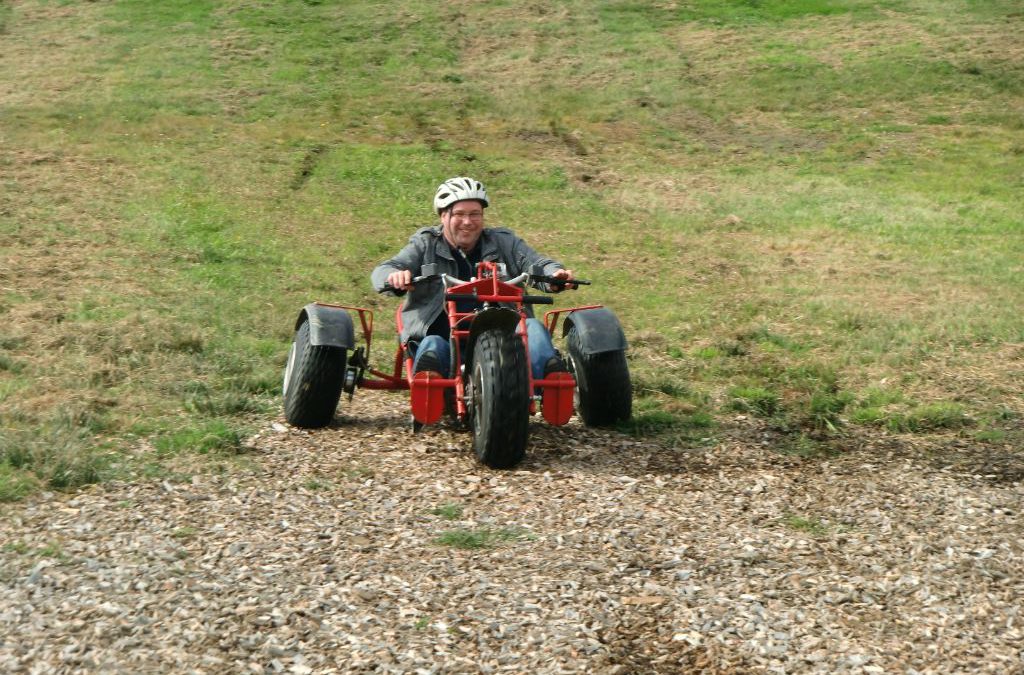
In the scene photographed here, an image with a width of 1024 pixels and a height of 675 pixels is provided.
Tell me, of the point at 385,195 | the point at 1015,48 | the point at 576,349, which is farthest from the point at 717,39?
the point at 576,349

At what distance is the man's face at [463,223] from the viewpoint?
798 centimetres

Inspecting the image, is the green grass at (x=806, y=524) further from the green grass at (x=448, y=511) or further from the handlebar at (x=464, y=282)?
the handlebar at (x=464, y=282)

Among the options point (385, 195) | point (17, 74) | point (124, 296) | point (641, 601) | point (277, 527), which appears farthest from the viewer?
point (17, 74)

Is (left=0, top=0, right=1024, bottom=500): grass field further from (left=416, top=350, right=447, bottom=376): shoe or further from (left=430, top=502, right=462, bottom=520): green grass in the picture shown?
(left=430, top=502, right=462, bottom=520): green grass

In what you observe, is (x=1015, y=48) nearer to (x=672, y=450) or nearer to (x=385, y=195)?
(x=385, y=195)

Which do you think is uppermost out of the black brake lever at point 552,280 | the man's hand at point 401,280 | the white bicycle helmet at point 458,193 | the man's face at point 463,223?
the white bicycle helmet at point 458,193

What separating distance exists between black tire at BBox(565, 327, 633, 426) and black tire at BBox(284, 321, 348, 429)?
1.54 m

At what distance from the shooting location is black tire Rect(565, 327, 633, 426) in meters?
7.83

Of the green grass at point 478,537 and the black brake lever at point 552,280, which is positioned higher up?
the black brake lever at point 552,280

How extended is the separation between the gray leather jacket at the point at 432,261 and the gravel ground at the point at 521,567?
0.94 meters

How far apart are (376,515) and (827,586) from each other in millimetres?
2272

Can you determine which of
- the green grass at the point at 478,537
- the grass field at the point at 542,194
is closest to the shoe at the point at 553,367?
the grass field at the point at 542,194

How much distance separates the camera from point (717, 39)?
95.0 ft

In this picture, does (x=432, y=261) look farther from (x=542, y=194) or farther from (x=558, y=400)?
(x=542, y=194)
